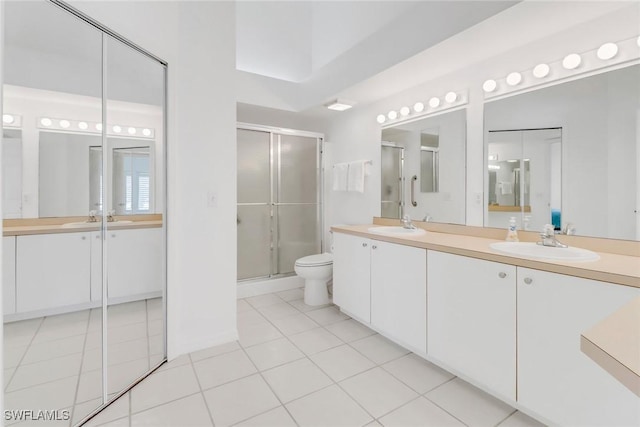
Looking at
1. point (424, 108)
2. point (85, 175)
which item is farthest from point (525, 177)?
point (85, 175)

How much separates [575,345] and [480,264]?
1.64 ft

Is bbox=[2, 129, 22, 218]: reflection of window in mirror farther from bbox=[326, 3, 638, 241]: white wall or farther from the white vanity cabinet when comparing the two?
bbox=[326, 3, 638, 241]: white wall

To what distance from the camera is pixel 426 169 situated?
270cm

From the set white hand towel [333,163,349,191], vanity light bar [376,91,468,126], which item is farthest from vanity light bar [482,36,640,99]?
white hand towel [333,163,349,191]

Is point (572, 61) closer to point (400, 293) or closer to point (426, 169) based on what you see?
point (426, 169)

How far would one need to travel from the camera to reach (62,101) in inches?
56.9

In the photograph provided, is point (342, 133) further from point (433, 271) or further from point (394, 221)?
point (433, 271)

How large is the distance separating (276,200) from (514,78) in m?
2.57

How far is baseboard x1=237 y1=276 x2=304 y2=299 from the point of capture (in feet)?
11.0

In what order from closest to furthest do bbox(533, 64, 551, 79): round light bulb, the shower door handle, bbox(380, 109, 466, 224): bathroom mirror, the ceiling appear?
bbox(533, 64, 551, 79): round light bulb, the ceiling, bbox(380, 109, 466, 224): bathroom mirror, the shower door handle

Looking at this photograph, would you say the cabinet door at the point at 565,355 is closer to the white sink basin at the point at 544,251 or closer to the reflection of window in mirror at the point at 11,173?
the white sink basin at the point at 544,251

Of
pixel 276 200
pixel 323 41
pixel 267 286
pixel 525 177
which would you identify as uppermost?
pixel 323 41

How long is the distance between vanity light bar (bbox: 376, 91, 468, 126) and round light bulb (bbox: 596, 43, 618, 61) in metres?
0.80

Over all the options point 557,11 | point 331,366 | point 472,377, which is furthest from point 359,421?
point 557,11
